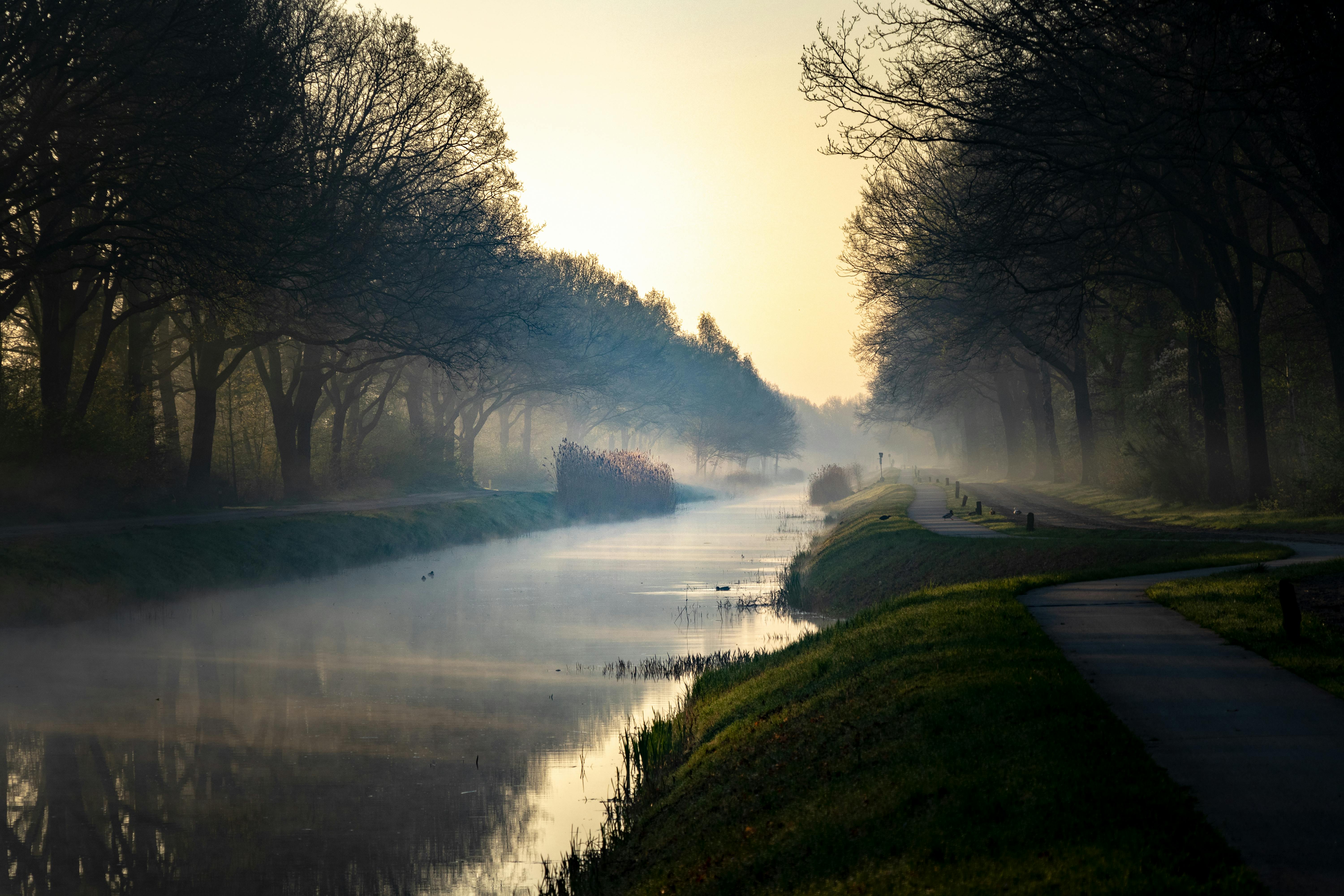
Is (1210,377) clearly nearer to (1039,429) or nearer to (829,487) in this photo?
(1039,429)

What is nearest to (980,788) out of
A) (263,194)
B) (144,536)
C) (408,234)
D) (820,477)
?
(263,194)

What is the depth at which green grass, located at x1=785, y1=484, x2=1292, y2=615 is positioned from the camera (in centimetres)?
1878

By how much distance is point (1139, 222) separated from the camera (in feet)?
90.8

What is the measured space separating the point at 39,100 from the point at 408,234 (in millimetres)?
13093

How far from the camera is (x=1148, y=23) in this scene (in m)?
18.6

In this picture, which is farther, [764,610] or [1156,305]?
[1156,305]

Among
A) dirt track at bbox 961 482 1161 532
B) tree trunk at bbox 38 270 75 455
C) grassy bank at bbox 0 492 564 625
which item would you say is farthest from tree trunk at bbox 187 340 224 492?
dirt track at bbox 961 482 1161 532

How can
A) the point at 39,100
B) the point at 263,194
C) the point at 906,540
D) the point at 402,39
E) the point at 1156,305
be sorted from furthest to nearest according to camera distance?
the point at 1156,305
the point at 402,39
the point at 906,540
the point at 263,194
the point at 39,100

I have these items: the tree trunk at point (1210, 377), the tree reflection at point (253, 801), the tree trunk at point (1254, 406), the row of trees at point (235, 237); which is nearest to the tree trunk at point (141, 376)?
the row of trees at point (235, 237)

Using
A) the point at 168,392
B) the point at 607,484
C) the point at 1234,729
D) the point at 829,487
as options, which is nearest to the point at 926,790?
the point at 1234,729

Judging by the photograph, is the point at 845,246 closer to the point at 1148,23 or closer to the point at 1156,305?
the point at 1156,305

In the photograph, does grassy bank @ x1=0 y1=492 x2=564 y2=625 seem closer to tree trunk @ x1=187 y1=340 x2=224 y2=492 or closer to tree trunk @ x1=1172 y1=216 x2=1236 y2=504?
tree trunk @ x1=187 y1=340 x2=224 y2=492

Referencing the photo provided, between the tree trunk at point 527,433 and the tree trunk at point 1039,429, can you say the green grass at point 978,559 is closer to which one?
the tree trunk at point 1039,429

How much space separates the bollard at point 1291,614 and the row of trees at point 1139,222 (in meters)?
6.81
